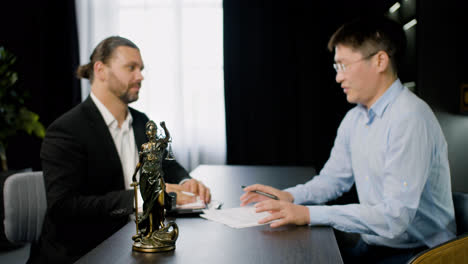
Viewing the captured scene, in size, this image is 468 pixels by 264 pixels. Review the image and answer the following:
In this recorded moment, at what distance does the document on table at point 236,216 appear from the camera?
1480mm

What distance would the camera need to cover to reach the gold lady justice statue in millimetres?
1179

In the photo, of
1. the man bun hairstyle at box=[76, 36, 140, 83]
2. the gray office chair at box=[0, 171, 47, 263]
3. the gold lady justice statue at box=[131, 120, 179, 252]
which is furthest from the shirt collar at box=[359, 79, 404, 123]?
the gray office chair at box=[0, 171, 47, 263]

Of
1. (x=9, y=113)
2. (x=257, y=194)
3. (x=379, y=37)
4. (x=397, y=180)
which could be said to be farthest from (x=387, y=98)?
(x=9, y=113)

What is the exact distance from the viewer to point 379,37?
1830mm

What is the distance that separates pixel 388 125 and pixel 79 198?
1274 millimetres

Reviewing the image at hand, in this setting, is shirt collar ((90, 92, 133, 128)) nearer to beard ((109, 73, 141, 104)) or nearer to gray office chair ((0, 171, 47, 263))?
beard ((109, 73, 141, 104))

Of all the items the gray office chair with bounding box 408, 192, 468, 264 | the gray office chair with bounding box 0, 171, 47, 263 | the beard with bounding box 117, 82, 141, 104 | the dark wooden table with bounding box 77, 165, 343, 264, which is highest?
the beard with bounding box 117, 82, 141, 104

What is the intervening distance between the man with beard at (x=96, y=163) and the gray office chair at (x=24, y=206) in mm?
102

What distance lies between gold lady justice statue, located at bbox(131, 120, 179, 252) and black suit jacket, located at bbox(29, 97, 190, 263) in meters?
0.53

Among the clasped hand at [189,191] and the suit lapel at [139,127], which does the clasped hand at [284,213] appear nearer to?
the clasped hand at [189,191]

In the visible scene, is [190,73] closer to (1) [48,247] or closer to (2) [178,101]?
(2) [178,101]

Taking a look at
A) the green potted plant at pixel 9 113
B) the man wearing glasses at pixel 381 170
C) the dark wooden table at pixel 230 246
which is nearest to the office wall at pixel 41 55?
the green potted plant at pixel 9 113

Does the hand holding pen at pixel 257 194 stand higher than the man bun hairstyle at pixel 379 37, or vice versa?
the man bun hairstyle at pixel 379 37

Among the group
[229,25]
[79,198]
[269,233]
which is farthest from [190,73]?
[269,233]
